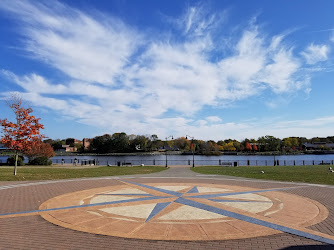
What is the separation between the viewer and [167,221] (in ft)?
27.5

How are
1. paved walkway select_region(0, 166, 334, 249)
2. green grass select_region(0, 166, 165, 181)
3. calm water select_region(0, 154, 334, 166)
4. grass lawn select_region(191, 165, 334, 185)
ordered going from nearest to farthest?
paved walkway select_region(0, 166, 334, 249) < grass lawn select_region(191, 165, 334, 185) < green grass select_region(0, 166, 165, 181) < calm water select_region(0, 154, 334, 166)

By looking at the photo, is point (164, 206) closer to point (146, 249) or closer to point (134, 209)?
point (134, 209)

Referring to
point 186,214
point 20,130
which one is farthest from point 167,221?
point 20,130

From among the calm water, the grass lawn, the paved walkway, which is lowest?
the calm water

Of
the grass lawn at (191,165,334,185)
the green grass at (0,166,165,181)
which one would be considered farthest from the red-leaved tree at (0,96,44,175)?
the grass lawn at (191,165,334,185)

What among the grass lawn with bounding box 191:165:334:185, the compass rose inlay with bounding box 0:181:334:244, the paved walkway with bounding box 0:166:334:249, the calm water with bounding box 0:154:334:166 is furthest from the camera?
the calm water with bounding box 0:154:334:166

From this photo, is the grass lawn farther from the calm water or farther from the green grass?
the calm water

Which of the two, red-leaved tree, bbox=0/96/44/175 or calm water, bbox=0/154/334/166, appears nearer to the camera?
red-leaved tree, bbox=0/96/44/175

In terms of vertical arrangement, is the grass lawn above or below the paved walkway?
below

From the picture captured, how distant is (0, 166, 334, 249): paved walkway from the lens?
6.56m

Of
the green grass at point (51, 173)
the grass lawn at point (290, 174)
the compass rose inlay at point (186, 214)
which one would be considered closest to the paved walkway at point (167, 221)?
the compass rose inlay at point (186, 214)

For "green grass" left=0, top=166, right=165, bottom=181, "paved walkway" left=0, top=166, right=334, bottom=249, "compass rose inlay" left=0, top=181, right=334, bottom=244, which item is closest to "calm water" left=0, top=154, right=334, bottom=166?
"green grass" left=0, top=166, right=165, bottom=181

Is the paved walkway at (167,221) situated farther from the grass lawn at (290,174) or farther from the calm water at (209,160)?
the calm water at (209,160)

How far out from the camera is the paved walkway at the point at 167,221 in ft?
21.5
